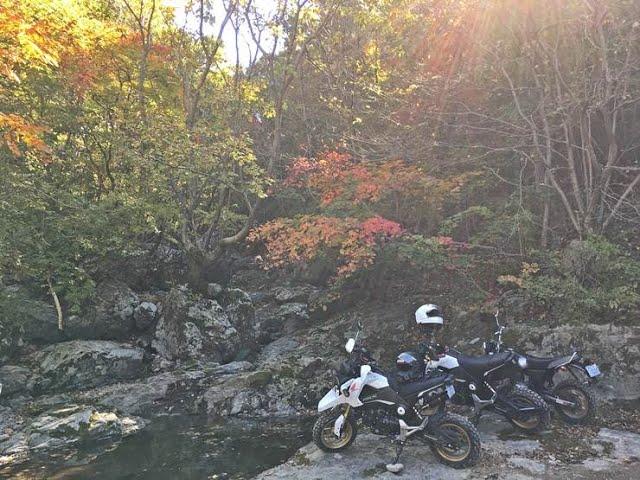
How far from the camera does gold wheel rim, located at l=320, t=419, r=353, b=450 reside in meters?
6.05

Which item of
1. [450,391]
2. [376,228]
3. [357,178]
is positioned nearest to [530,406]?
[450,391]

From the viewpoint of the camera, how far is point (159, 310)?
1386 cm

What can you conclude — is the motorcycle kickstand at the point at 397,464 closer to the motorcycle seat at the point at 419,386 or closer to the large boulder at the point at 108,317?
the motorcycle seat at the point at 419,386

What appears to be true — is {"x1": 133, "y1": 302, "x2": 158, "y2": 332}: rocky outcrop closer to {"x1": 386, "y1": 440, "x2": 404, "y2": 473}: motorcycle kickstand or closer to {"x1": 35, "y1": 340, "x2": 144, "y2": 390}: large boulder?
{"x1": 35, "y1": 340, "x2": 144, "y2": 390}: large boulder

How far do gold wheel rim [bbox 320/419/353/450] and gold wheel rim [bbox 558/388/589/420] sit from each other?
116 inches

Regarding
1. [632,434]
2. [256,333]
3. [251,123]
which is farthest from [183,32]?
[632,434]

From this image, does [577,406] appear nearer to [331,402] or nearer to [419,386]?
[419,386]

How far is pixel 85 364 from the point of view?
456 inches

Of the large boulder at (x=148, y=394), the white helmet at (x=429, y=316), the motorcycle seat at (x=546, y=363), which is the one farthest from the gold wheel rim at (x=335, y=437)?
the large boulder at (x=148, y=394)

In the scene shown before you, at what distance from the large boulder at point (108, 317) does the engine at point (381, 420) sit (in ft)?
31.5

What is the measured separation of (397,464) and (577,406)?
2833 mm

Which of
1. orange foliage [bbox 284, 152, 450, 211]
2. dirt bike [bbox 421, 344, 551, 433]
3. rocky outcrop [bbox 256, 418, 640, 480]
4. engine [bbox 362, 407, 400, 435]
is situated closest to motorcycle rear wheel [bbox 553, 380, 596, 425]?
rocky outcrop [bbox 256, 418, 640, 480]

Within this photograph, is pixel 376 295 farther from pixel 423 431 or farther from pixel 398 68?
pixel 423 431

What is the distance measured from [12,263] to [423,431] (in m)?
9.54
